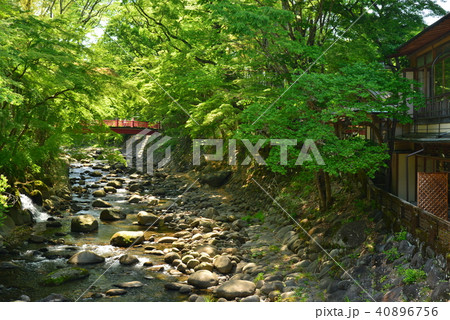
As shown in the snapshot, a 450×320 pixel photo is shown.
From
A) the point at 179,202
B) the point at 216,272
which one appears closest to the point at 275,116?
the point at 216,272

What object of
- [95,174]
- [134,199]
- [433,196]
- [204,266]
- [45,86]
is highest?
[45,86]

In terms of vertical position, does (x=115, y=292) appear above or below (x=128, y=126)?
below

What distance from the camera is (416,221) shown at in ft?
38.3

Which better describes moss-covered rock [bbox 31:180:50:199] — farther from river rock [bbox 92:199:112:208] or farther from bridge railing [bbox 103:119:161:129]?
bridge railing [bbox 103:119:161:129]

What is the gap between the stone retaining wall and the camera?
10094mm

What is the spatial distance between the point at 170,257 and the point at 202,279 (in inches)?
107

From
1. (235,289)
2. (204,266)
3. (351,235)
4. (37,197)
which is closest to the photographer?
(235,289)

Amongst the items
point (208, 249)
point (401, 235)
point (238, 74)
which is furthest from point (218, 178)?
point (401, 235)

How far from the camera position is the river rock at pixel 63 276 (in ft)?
43.1

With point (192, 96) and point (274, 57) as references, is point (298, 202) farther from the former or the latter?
point (192, 96)

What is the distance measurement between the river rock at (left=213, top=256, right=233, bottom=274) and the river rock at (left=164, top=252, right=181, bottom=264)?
5.48 feet

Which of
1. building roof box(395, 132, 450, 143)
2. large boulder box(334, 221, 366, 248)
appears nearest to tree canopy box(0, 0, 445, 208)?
building roof box(395, 132, 450, 143)

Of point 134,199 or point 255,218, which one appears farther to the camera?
point 134,199

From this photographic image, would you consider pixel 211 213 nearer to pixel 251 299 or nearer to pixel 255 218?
pixel 255 218
